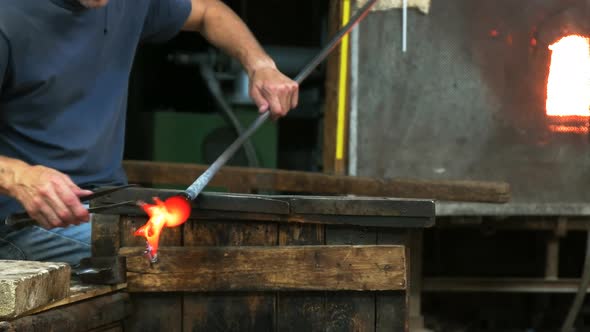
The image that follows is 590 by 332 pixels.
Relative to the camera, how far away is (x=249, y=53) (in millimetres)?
3666

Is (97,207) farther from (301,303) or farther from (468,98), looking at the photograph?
(468,98)

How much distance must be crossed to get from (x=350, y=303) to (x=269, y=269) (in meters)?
0.26

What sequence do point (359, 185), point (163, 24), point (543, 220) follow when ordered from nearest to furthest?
point (163, 24) → point (359, 185) → point (543, 220)

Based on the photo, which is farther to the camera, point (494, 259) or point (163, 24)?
point (494, 259)

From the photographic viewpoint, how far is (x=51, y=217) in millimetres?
2586

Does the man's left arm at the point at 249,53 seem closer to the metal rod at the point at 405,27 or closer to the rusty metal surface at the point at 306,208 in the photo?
the rusty metal surface at the point at 306,208

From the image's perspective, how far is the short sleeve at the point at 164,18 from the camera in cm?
370

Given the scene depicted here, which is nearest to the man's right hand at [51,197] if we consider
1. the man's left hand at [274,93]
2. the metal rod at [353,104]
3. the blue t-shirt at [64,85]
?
the blue t-shirt at [64,85]

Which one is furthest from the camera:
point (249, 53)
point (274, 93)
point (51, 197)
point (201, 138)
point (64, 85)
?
point (201, 138)

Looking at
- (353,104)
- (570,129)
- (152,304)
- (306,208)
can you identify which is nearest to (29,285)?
(152,304)

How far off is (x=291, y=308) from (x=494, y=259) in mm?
5220

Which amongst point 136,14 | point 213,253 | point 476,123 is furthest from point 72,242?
point 476,123

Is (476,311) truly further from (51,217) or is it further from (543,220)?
(51,217)

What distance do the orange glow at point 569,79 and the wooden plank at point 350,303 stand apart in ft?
11.0
